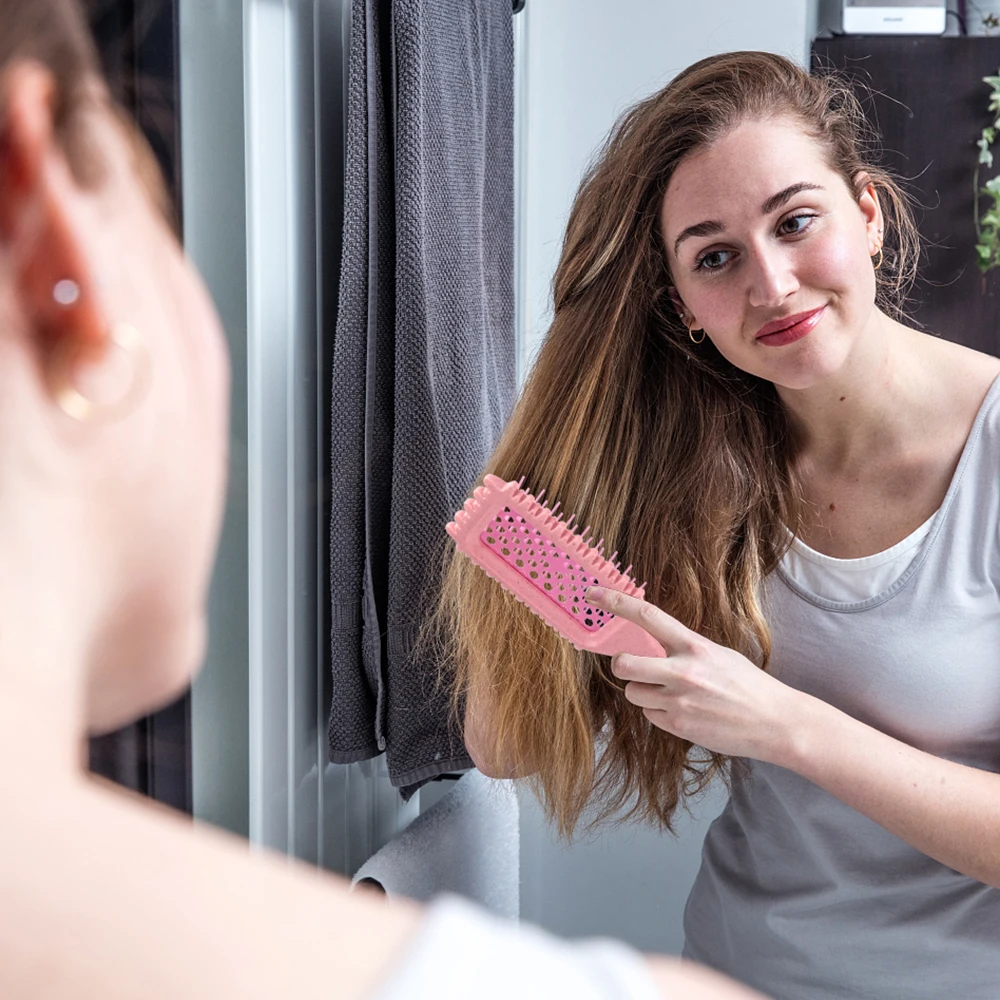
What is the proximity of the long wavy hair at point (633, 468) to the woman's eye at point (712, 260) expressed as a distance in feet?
0.22

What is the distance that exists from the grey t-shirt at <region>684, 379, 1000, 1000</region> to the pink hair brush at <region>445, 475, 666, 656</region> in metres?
0.23

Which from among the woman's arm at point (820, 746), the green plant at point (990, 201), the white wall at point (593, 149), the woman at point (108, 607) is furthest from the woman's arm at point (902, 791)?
the green plant at point (990, 201)

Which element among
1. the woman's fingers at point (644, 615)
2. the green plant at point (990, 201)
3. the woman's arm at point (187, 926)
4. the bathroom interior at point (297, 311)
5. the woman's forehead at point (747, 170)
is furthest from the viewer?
the green plant at point (990, 201)

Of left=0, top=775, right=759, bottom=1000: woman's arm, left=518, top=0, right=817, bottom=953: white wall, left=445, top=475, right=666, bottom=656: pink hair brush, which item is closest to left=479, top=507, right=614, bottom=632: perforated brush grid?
left=445, top=475, right=666, bottom=656: pink hair brush

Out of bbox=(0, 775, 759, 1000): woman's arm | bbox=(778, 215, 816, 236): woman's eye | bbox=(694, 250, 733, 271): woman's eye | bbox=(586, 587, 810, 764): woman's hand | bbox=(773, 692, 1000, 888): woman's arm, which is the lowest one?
bbox=(773, 692, 1000, 888): woman's arm

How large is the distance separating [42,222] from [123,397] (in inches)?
1.2

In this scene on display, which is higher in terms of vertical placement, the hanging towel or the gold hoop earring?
the gold hoop earring

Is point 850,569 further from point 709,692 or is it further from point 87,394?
point 87,394

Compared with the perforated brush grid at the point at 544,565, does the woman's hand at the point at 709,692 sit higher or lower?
lower

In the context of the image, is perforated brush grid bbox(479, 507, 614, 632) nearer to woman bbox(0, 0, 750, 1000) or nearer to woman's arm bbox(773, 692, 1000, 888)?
woman's arm bbox(773, 692, 1000, 888)

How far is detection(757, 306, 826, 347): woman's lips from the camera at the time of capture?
77 centimetres

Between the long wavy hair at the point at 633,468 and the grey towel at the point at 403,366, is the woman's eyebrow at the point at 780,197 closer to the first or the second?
the long wavy hair at the point at 633,468

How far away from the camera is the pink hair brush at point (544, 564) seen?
2.24 feet

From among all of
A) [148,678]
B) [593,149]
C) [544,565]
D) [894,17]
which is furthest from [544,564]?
[894,17]
